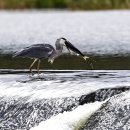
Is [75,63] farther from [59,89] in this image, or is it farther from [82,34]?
[82,34]

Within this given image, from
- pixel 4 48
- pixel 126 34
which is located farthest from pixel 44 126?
pixel 126 34

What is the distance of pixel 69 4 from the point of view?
45531 mm

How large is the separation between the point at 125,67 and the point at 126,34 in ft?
31.2

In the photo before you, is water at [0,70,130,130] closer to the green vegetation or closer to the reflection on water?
the reflection on water

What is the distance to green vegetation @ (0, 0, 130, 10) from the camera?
40.4 m

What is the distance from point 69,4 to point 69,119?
115 feet

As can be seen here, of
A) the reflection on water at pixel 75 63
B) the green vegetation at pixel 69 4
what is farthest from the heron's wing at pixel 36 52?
the green vegetation at pixel 69 4

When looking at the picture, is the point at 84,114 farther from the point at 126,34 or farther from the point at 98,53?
the point at 126,34

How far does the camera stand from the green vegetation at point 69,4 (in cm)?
4042

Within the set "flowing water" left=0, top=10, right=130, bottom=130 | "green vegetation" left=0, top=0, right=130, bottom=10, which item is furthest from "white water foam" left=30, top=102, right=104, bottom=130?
"green vegetation" left=0, top=0, right=130, bottom=10

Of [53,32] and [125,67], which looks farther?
[53,32]

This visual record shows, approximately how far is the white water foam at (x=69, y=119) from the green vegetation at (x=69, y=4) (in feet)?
94.1

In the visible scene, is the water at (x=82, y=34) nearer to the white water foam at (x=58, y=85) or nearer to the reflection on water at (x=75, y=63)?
the reflection on water at (x=75, y=63)

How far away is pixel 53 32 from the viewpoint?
26.8 metres
